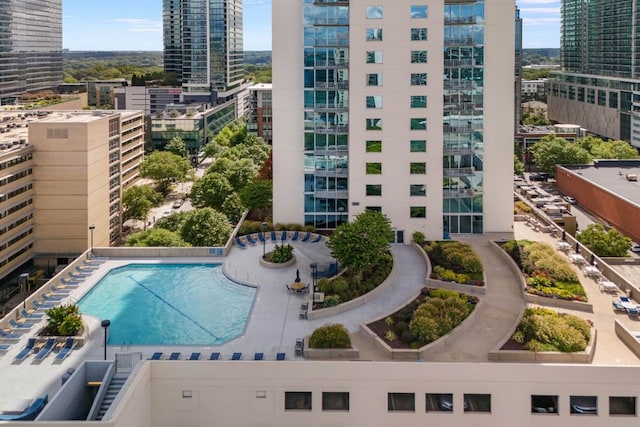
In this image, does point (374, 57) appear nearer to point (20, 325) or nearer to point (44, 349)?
point (20, 325)

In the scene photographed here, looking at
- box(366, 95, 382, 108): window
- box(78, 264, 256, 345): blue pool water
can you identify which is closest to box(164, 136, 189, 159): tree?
box(366, 95, 382, 108): window

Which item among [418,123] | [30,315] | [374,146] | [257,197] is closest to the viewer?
[30,315]

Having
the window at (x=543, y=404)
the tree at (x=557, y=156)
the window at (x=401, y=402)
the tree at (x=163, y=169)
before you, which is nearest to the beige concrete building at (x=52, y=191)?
the tree at (x=163, y=169)

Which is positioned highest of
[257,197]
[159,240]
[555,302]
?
[257,197]

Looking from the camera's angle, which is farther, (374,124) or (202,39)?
(202,39)

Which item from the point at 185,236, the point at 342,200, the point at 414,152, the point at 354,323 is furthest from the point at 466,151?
the point at 185,236

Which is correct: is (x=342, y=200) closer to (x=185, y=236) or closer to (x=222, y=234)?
(x=222, y=234)

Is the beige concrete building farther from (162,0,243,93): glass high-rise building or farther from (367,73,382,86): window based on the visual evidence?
(162,0,243,93): glass high-rise building

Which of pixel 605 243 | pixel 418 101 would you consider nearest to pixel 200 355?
pixel 418 101
